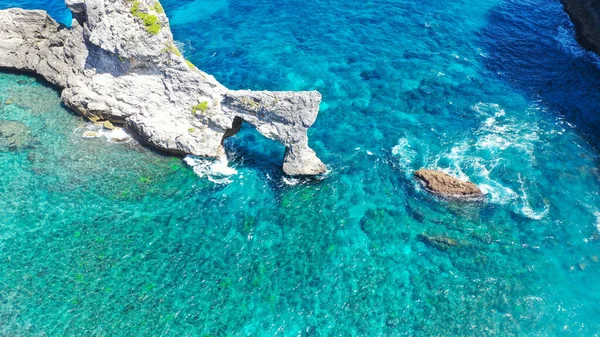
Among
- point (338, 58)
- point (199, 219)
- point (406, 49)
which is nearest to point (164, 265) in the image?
point (199, 219)

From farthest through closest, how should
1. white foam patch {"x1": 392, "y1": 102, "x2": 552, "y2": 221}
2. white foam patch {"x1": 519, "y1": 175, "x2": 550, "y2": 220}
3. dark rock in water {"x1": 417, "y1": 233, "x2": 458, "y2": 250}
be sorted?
white foam patch {"x1": 392, "y1": 102, "x2": 552, "y2": 221} < white foam patch {"x1": 519, "y1": 175, "x2": 550, "y2": 220} < dark rock in water {"x1": 417, "y1": 233, "x2": 458, "y2": 250}

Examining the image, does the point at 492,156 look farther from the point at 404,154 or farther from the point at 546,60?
Answer: the point at 546,60

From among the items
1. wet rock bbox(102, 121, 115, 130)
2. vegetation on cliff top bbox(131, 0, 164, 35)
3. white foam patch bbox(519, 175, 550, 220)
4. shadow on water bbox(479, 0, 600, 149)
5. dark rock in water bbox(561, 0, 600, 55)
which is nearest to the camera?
white foam patch bbox(519, 175, 550, 220)

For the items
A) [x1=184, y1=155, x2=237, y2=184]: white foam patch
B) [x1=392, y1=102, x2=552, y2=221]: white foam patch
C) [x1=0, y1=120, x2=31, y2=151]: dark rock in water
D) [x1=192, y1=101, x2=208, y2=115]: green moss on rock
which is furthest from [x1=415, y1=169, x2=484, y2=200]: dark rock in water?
[x1=0, y1=120, x2=31, y2=151]: dark rock in water

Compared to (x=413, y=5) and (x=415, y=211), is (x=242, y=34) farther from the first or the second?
(x=415, y=211)

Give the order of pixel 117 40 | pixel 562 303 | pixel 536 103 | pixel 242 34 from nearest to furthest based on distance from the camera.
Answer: pixel 562 303, pixel 117 40, pixel 536 103, pixel 242 34

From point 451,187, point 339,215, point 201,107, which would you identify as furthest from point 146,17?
point 451,187

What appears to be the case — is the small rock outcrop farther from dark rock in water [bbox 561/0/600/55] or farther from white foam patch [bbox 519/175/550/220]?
dark rock in water [bbox 561/0/600/55]
